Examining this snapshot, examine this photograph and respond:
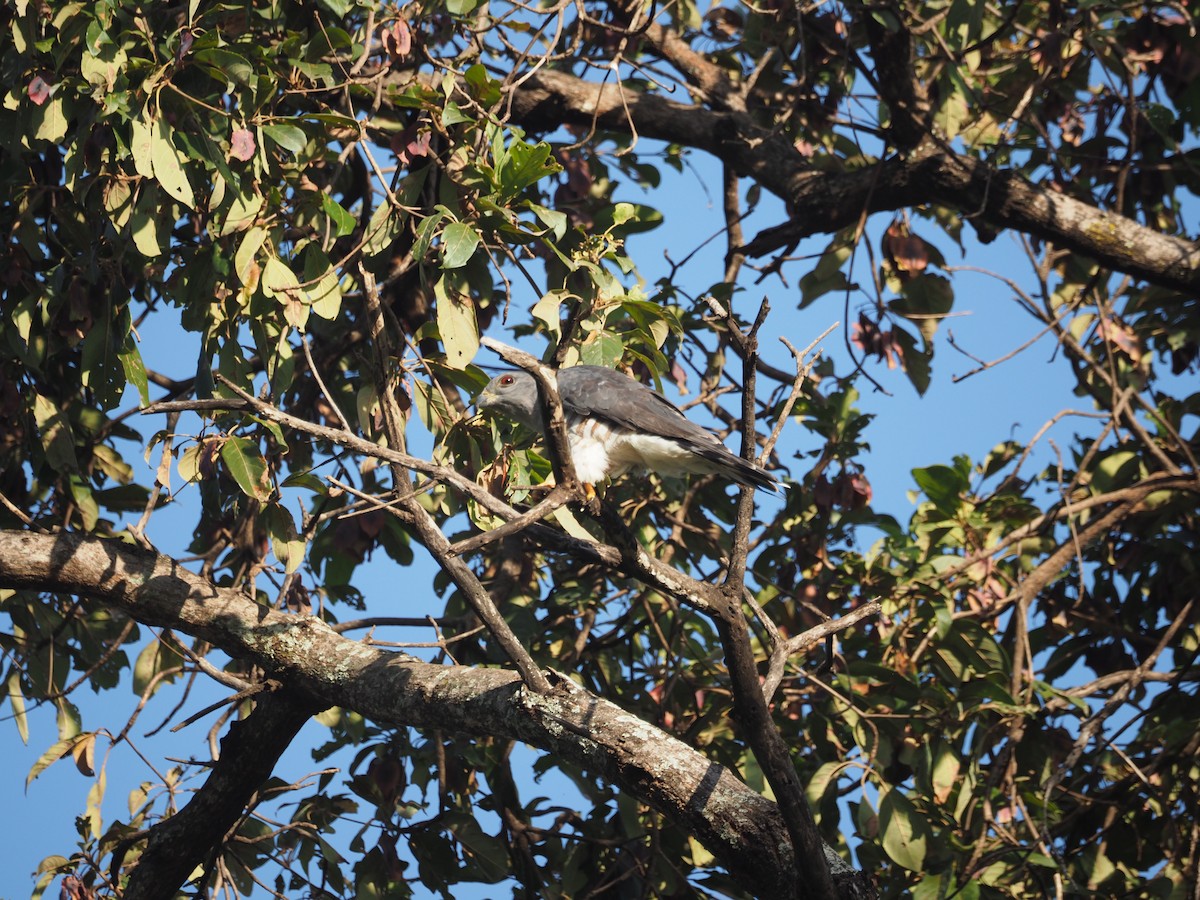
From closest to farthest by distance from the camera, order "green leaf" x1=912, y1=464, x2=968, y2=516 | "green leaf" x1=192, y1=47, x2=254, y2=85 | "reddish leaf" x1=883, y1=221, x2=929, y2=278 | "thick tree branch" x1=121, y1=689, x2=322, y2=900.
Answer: "green leaf" x1=192, y1=47, x2=254, y2=85, "thick tree branch" x1=121, y1=689, x2=322, y2=900, "green leaf" x1=912, y1=464, x2=968, y2=516, "reddish leaf" x1=883, y1=221, x2=929, y2=278

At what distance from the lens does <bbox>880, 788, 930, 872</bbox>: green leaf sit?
3650mm

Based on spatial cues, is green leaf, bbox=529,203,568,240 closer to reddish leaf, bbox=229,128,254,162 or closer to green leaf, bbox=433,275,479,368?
green leaf, bbox=433,275,479,368

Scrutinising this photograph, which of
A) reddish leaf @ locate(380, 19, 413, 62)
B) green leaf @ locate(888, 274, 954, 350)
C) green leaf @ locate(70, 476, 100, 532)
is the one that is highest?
green leaf @ locate(888, 274, 954, 350)

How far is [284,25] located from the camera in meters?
3.99

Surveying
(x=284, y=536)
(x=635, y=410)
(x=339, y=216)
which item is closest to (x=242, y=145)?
(x=339, y=216)

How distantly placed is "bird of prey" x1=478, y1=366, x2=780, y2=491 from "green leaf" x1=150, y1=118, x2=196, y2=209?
117 cm

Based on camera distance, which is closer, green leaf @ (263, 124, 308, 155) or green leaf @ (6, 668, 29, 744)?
green leaf @ (263, 124, 308, 155)

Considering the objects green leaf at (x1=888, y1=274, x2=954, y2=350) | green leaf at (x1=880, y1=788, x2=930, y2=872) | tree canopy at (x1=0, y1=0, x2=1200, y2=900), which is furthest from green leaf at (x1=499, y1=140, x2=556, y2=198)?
green leaf at (x1=880, y1=788, x2=930, y2=872)

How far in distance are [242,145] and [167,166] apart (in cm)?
23

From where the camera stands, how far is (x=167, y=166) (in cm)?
317

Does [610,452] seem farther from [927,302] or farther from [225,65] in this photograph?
[927,302]

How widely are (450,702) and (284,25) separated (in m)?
2.37

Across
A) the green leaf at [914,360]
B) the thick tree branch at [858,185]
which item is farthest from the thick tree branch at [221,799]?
the green leaf at [914,360]

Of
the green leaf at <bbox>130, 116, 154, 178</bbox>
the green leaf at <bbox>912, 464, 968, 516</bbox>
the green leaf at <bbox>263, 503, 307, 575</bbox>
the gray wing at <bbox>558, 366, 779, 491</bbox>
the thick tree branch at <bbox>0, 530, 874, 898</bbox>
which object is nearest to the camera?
the thick tree branch at <bbox>0, 530, 874, 898</bbox>
